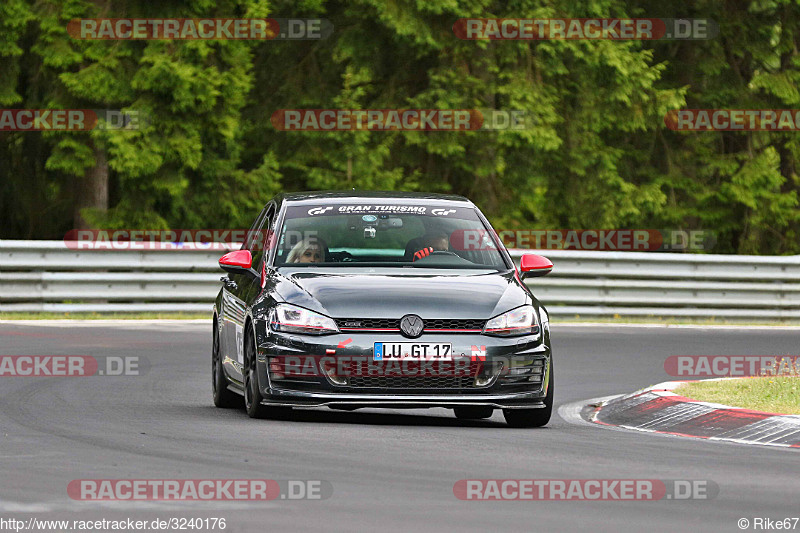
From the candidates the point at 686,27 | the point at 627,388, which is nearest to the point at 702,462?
the point at 627,388

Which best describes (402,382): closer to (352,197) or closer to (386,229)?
(386,229)

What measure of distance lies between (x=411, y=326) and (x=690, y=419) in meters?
2.33

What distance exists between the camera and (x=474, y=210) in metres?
13.1

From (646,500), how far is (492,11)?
88.9 feet

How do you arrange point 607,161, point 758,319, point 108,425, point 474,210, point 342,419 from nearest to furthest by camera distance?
point 108,425 → point 342,419 → point 474,210 → point 758,319 → point 607,161

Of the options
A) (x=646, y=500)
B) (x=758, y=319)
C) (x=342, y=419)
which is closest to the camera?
(x=646, y=500)

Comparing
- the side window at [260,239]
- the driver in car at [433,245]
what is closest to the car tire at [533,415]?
the driver in car at [433,245]

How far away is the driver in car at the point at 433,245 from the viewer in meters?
12.6

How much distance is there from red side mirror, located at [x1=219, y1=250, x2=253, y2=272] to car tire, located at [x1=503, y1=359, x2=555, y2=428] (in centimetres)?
218

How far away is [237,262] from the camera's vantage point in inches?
498

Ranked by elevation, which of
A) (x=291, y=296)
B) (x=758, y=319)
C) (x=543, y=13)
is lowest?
(x=758, y=319)

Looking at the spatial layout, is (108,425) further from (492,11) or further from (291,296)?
(492,11)

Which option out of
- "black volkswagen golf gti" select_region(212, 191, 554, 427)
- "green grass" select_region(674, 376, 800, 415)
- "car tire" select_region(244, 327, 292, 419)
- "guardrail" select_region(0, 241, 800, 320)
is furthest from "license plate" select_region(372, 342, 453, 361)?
"guardrail" select_region(0, 241, 800, 320)

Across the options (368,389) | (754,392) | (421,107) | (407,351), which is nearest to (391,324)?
(407,351)
